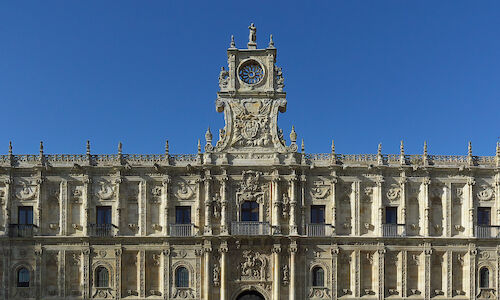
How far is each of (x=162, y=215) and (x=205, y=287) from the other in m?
6.11

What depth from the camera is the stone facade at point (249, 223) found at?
4275cm

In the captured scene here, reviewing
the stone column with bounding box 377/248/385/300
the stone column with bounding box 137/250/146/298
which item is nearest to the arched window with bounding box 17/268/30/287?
the stone column with bounding box 137/250/146/298

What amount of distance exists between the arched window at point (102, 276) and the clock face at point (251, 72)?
1752 cm

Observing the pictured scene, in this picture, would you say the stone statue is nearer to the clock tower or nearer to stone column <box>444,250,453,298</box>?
the clock tower

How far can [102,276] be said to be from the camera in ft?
142

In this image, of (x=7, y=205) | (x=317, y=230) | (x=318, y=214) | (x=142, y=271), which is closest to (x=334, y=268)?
(x=317, y=230)

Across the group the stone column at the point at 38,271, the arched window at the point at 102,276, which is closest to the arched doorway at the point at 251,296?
the arched window at the point at 102,276

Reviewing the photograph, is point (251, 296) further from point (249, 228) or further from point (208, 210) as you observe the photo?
point (208, 210)

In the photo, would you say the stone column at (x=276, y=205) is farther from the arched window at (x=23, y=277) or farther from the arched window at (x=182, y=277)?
the arched window at (x=23, y=277)

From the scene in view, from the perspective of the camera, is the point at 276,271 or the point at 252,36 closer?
the point at 276,271

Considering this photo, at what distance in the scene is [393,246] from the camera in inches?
1704

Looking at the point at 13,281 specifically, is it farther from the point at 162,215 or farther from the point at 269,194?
the point at 269,194

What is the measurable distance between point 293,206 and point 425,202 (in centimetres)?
988

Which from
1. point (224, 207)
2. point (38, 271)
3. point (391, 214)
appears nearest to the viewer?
point (38, 271)
